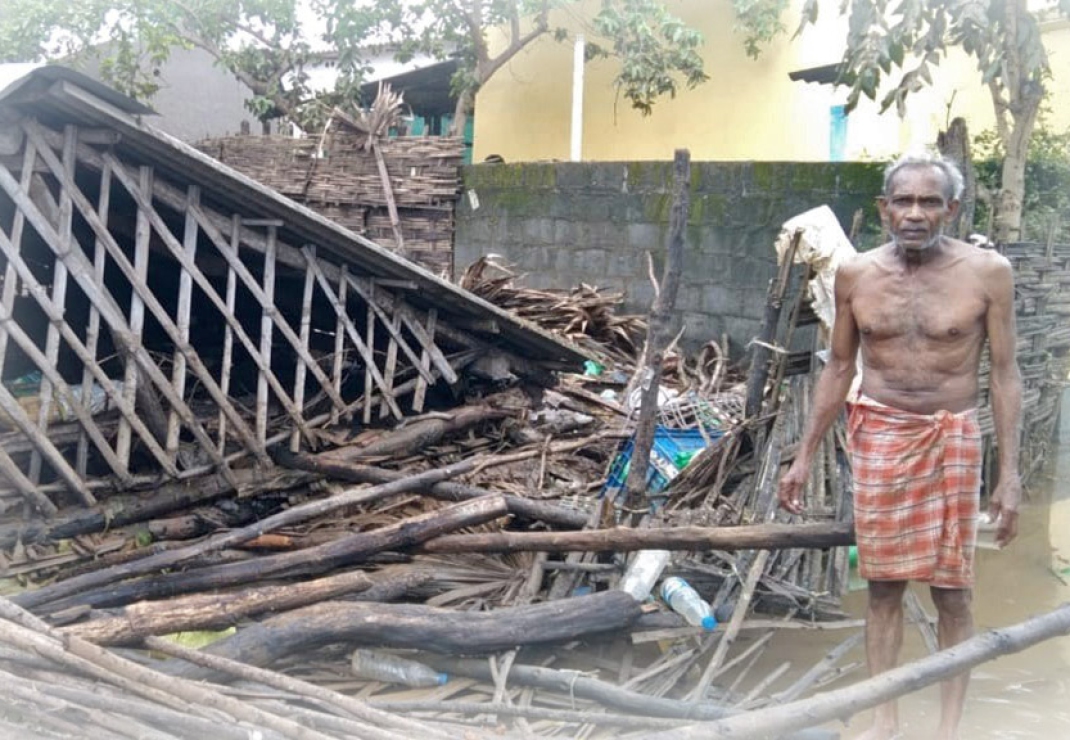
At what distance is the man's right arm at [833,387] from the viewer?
4.03m

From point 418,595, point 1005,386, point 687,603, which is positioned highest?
point 1005,386

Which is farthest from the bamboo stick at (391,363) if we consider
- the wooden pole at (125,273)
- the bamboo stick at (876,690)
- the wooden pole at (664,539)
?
→ the bamboo stick at (876,690)

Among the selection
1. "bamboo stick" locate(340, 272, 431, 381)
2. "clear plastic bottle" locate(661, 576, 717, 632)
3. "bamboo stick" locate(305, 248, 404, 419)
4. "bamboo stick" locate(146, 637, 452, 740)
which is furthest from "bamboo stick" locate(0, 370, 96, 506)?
"clear plastic bottle" locate(661, 576, 717, 632)

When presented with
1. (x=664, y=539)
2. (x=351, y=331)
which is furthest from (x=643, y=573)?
(x=351, y=331)

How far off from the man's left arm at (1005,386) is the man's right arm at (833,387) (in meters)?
0.50

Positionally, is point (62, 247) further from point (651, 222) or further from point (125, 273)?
point (651, 222)

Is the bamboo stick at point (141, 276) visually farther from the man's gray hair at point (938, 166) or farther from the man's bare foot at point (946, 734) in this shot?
the man's bare foot at point (946, 734)

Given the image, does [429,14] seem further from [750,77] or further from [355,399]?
[355,399]

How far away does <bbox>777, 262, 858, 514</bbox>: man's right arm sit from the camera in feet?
13.2

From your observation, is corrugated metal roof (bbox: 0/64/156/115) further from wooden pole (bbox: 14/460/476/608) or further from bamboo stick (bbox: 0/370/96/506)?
wooden pole (bbox: 14/460/476/608)

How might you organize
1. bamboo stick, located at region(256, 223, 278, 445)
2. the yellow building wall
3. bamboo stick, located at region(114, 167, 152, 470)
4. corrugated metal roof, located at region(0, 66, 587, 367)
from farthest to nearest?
the yellow building wall
bamboo stick, located at region(256, 223, 278, 445)
bamboo stick, located at region(114, 167, 152, 470)
corrugated metal roof, located at region(0, 66, 587, 367)

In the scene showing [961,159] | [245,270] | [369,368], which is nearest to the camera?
[961,159]

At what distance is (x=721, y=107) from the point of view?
46.6 feet

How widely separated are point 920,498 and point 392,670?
7.21 feet
